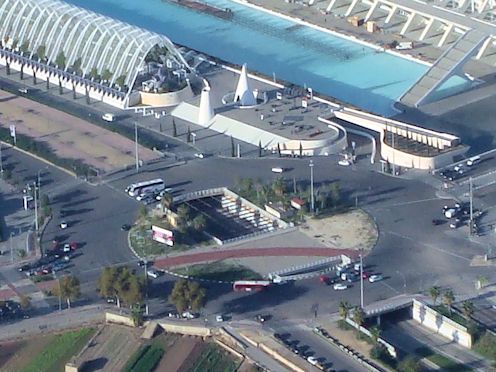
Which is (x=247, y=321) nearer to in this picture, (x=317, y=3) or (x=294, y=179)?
(x=294, y=179)

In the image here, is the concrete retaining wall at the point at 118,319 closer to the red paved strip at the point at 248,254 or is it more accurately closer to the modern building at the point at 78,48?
the red paved strip at the point at 248,254

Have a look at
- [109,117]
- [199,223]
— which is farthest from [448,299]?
[109,117]

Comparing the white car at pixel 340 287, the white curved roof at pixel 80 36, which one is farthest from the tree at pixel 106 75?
the white car at pixel 340 287

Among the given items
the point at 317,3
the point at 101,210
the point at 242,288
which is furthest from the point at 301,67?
the point at 242,288

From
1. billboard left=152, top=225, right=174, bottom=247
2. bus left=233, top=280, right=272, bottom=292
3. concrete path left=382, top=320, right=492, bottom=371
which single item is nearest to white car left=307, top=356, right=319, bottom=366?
concrete path left=382, top=320, right=492, bottom=371

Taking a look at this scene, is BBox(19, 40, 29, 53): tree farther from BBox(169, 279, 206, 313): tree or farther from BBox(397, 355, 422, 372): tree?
BBox(397, 355, 422, 372): tree

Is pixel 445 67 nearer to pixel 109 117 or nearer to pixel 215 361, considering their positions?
pixel 109 117
